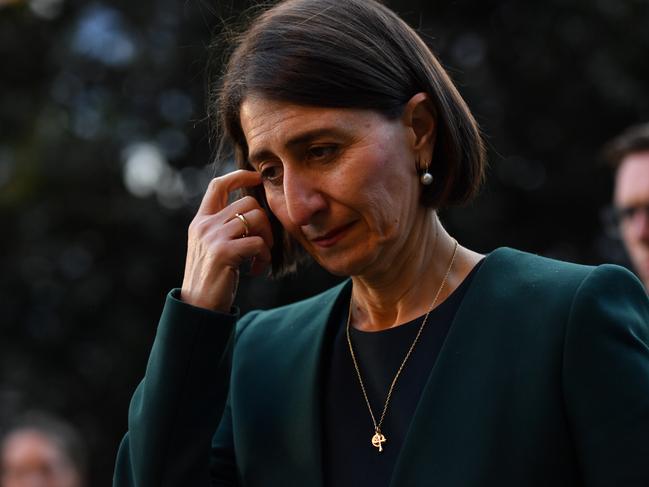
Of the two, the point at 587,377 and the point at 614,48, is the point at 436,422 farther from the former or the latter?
the point at 614,48

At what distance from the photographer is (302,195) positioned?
2.63m

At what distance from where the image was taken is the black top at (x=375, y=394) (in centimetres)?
267

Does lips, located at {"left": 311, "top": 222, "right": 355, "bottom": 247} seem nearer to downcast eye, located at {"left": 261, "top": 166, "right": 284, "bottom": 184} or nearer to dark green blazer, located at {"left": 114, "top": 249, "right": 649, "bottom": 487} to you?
downcast eye, located at {"left": 261, "top": 166, "right": 284, "bottom": 184}

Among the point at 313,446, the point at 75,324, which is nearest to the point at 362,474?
the point at 313,446

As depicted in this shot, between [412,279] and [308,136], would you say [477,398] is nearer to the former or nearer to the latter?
[412,279]

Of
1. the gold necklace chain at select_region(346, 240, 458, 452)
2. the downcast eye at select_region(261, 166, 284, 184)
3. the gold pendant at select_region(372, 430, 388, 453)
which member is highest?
the downcast eye at select_region(261, 166, 284, 184)

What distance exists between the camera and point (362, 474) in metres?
2.67

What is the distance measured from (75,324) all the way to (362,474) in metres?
6.53

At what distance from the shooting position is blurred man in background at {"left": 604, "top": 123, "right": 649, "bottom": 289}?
501 centimetres

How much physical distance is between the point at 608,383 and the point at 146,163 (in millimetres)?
6799

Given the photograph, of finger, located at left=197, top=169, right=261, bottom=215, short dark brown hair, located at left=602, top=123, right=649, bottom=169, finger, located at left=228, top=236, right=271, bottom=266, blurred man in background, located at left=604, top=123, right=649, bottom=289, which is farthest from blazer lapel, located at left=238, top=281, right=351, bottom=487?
short dark brown hair, located at left=602, top=123, right=649, bottom=169

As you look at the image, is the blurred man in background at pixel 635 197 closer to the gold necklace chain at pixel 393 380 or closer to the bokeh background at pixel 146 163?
the gold necklace chain at pixel 393 380

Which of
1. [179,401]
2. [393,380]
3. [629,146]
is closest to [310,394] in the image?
[393,380]

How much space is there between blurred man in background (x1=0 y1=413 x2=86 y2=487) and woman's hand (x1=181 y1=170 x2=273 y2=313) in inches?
78.8
